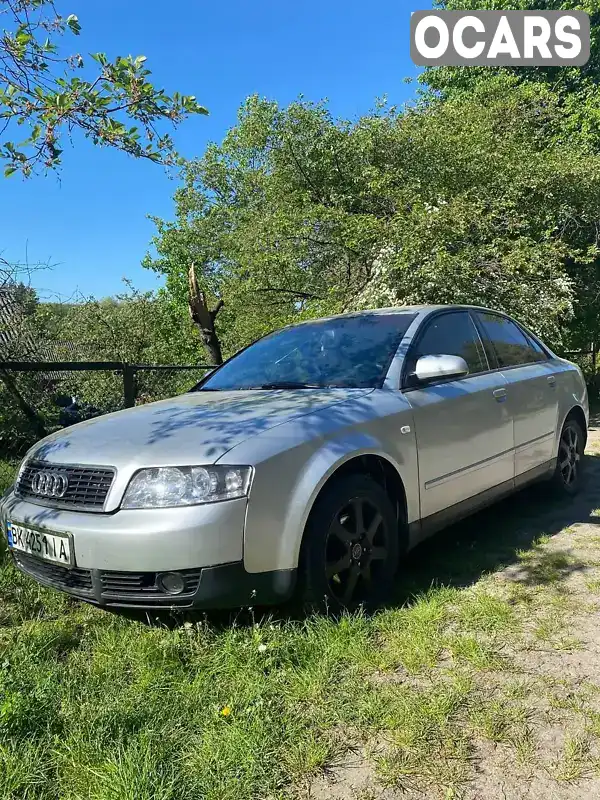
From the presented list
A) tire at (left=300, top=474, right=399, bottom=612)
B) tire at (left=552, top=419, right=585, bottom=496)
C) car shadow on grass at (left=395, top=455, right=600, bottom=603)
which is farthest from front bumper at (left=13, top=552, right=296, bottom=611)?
tire at (left=552, top=419, right=585, bottom=496)

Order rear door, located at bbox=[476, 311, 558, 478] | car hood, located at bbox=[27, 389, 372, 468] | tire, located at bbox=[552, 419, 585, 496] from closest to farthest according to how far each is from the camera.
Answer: car hood, located at bbox=[27, 389, 372, 468]
rear door, located at bbox=[476, 311, 558, 478]
tire, located at bbox=[552, 419, 585, 496]

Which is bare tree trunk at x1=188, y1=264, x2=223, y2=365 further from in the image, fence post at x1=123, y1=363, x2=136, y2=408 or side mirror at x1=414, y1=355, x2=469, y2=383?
side mirror at x1=414, y1=355, x2=469, y2=383

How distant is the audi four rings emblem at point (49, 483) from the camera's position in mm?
2725

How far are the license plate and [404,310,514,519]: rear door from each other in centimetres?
179

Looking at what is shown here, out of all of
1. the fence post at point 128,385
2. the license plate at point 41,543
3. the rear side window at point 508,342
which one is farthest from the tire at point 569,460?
the fence post at point 128,385

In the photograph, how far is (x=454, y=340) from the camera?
4.09 metres

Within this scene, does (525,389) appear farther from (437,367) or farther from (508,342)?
(437,367)

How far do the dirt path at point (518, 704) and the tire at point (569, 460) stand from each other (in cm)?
128

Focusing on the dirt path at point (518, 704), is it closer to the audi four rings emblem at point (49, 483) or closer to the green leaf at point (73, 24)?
the audi four rings emblem at point (49, 483)

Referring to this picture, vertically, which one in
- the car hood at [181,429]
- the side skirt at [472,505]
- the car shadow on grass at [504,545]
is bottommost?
the car shadow on grass at [504,545]

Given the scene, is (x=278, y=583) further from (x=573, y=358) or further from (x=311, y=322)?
(x=573, y=358)

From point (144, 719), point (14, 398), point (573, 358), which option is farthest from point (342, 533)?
point (573, 358)

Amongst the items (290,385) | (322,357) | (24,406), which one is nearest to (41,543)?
(290,385)

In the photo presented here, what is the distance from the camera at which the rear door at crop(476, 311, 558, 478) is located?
4.32 metres
